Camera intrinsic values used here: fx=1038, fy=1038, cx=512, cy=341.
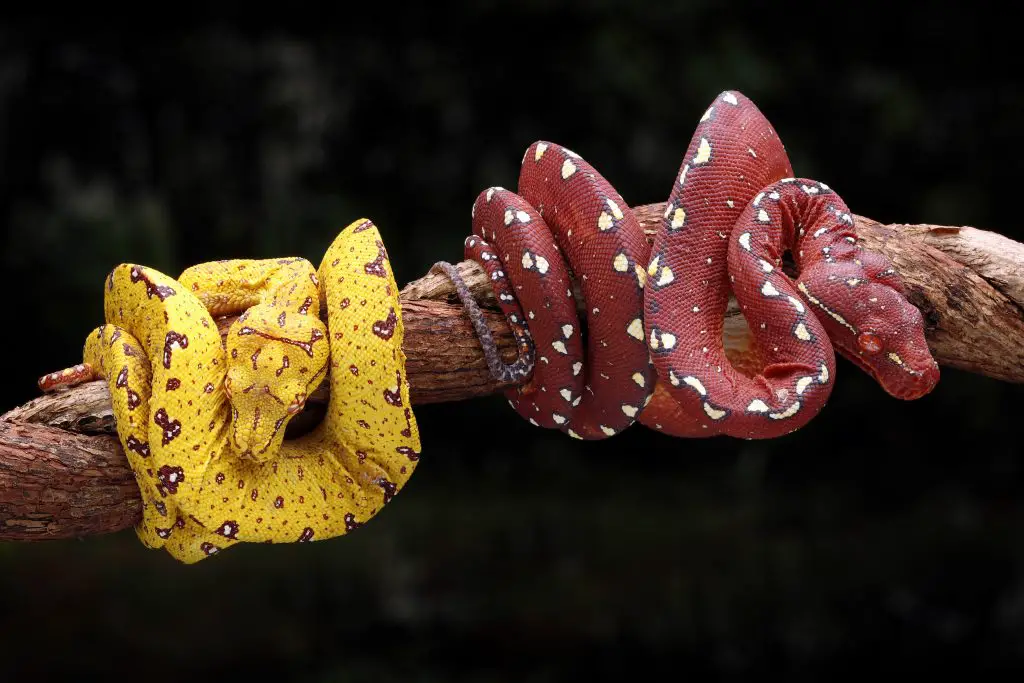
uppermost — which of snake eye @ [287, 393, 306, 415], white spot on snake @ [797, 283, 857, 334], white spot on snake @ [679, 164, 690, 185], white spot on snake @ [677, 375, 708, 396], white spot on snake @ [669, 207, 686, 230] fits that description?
white spot on snake @ [679, 164, 690, 185]

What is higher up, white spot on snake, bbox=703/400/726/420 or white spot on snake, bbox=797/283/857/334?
white spot on snake, bbox=797/283/857/334

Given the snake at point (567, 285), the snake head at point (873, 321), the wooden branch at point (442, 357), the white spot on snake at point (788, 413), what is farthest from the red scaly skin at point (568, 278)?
the snake head at point (873, 321)

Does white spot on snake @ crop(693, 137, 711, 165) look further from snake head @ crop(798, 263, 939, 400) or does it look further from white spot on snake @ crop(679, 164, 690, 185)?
snake head @ crop(798, 263, 939, 400)

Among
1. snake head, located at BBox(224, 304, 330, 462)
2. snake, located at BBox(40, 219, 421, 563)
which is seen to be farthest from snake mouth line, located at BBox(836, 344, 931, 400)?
snake head, located at BBox(224, 304, 330, 462)

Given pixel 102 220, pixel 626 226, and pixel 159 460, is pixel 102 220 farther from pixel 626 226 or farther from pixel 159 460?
pixel 626 226

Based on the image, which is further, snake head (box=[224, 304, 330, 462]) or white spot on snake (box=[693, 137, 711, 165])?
white spot on snake (box=[693, 137, 711, 165])

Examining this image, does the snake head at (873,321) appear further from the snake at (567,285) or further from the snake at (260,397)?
the snake at (260,397)

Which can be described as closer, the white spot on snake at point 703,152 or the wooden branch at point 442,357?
the wooden branch at point 442,357

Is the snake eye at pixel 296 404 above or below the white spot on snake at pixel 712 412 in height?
above
